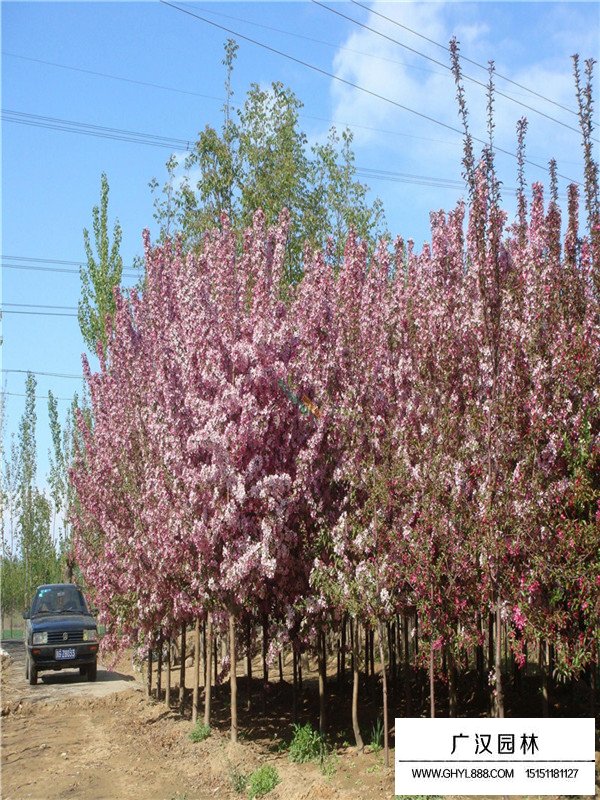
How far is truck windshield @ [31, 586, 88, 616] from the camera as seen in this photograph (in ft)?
76.8

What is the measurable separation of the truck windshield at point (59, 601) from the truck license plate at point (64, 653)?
5.77 feet

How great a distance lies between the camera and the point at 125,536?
53.4 ft

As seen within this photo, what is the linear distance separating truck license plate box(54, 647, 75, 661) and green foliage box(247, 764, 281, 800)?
11.7m

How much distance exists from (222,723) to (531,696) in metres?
4.92

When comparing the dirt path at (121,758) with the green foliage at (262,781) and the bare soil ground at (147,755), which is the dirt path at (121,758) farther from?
the green foliage at (262,781)

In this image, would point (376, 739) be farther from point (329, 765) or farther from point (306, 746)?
point (306, 746)

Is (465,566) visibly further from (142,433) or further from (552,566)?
(142,433)

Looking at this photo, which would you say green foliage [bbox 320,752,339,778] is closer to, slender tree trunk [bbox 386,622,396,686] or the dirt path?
the dirt path

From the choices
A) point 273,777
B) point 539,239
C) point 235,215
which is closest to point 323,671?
point 273,777

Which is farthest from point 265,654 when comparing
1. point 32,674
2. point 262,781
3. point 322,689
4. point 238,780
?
point 32,674

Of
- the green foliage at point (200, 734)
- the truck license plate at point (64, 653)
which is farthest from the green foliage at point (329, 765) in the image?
the truck license plate at point (64, 653)

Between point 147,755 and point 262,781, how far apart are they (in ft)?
10.3

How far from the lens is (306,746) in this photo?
38.8 ft

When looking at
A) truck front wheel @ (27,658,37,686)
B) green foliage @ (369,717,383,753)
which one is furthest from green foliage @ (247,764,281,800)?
truck front wheel @ (27,658,37,686)
